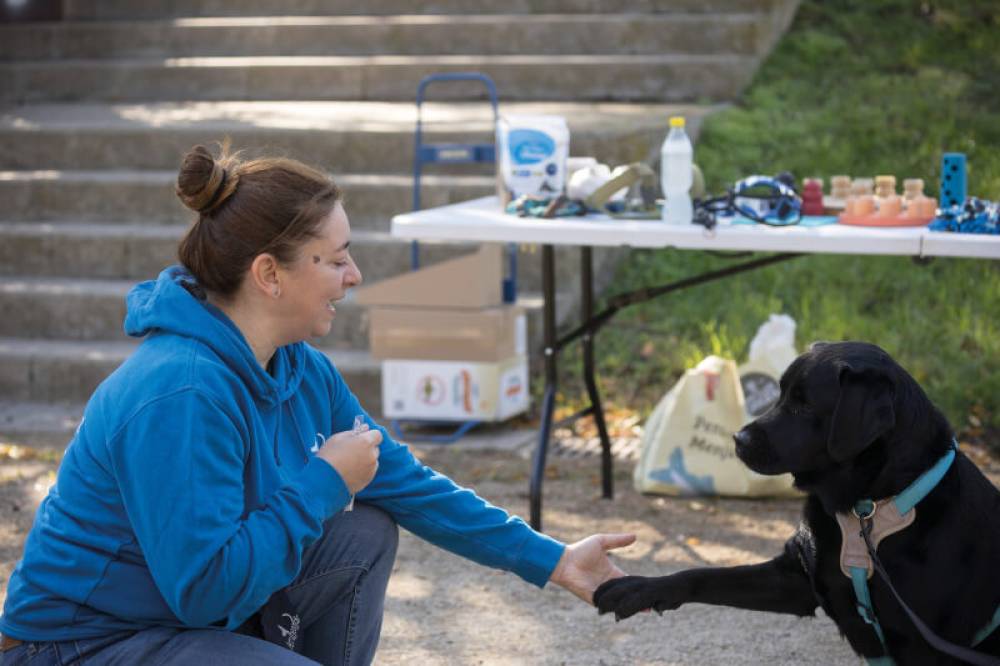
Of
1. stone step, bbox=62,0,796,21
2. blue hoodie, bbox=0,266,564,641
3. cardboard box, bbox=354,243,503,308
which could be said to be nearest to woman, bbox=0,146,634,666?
blue hoodie, bbox=0,266,564,641

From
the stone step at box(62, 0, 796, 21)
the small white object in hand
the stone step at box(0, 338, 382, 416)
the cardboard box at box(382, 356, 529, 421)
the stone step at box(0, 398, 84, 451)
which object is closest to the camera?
the small white object in hand

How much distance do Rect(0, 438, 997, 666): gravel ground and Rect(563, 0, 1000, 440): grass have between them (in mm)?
722

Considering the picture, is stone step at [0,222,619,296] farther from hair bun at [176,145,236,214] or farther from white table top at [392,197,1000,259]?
hair bun at [176,145,236,214]

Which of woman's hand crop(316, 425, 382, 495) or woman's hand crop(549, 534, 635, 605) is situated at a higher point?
woman's hand crop(316, 425, 382, 495)

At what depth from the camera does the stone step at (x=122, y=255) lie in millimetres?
6488

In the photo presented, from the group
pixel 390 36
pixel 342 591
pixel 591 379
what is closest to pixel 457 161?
pixel 591 379

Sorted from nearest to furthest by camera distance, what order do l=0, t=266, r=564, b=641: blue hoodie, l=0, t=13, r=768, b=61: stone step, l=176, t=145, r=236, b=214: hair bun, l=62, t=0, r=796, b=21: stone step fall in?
l=0, t=266, r=564, b=641: blue hoodie
l=176, t=145, r=236, b=214: hair bun
l=0, t=13, r=768, b=61: stone step
l=62, t=0, r=796, b=21: stone step

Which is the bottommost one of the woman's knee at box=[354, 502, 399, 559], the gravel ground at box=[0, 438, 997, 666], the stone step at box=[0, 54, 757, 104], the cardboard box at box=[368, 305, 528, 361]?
the gravel ground at box=[0, 438, 997, 666]

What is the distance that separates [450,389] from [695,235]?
Answer: 1.79 m

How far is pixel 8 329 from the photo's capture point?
679 cm

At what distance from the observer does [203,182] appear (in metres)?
2.31

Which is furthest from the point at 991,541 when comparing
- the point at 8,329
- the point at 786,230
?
the point at 8,329

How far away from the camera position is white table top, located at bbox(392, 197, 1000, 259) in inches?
148

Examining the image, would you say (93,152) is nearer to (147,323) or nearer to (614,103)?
(614,103)
